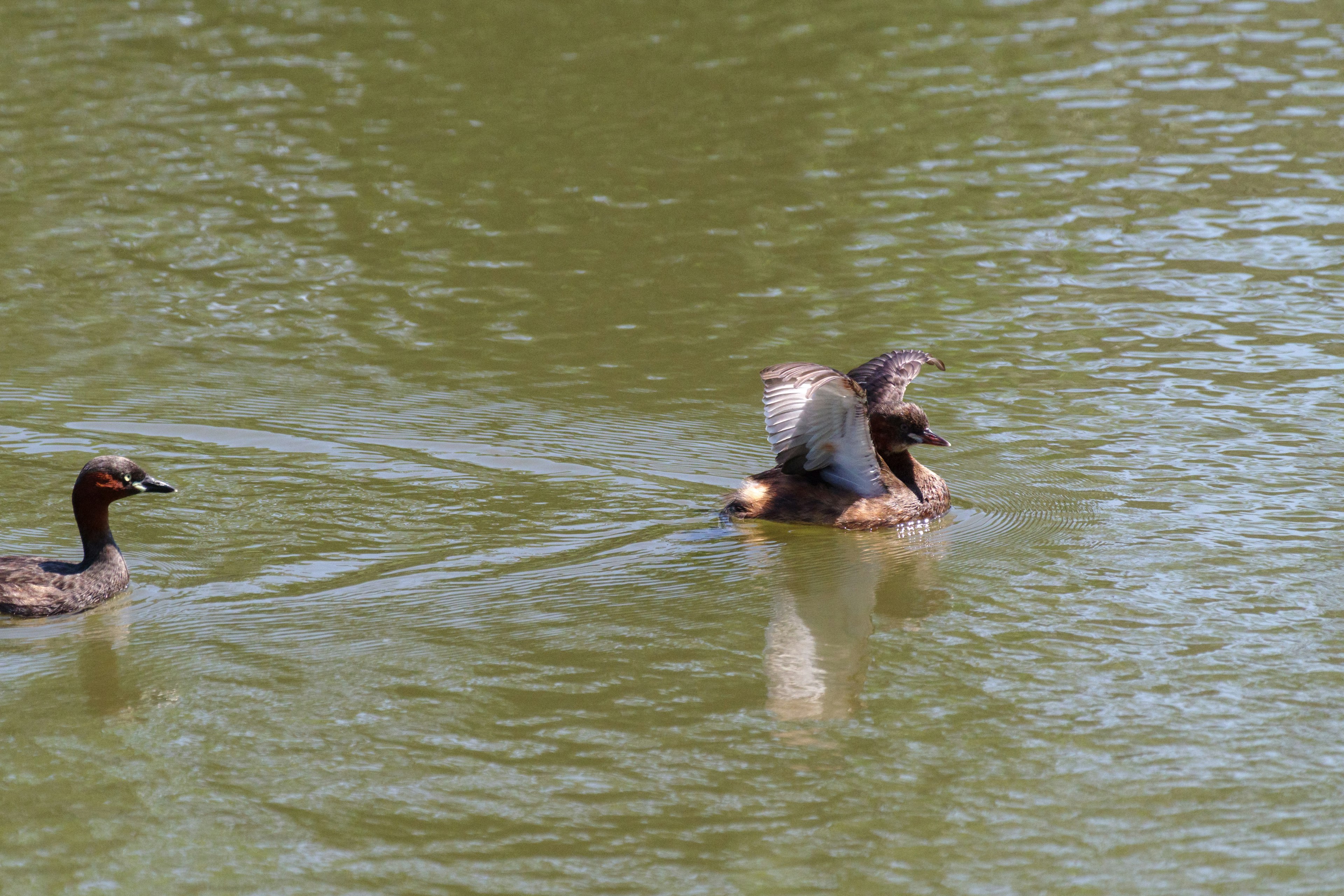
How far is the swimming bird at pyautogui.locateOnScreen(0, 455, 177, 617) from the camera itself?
8.47m

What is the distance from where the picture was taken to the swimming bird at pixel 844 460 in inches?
380

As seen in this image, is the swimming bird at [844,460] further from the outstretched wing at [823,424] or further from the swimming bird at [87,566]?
the swimming bird at [87,566]

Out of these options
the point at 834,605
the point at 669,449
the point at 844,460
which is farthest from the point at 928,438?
the point at 834,605

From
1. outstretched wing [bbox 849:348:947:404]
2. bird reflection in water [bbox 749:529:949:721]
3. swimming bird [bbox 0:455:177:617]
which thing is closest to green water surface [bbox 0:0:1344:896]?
bird reflection in water [bbox 749:529:949:721]

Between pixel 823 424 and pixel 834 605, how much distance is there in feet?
4.48

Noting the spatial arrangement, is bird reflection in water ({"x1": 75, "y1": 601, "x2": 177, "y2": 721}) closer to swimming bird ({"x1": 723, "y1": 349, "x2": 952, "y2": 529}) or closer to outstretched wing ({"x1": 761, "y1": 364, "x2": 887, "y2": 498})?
swimming bird ({"x1": 723, "y1": 349, "x2": 952, "y2": 529})

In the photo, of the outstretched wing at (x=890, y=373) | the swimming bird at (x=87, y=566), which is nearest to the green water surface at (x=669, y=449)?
the swimming bird at (x=87, y=566)

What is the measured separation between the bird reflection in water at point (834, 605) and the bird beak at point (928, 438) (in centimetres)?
65

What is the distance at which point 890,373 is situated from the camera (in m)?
10.6

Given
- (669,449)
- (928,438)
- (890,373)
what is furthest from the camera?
(669,449)

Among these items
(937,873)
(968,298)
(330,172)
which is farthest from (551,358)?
(937,873)

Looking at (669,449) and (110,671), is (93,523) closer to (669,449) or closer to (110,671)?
(110,671)

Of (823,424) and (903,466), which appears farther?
(903,466)

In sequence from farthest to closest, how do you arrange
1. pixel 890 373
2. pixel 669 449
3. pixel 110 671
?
pixel 669 449, pixel 890 373, pixel 110 671
